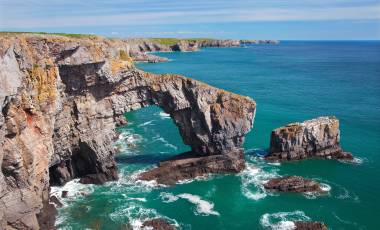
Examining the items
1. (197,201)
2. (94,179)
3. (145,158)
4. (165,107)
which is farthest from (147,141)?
(197,201)

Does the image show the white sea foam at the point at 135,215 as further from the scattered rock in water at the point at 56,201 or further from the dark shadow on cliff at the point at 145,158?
the dark shadow on cliff at the point at 145,158

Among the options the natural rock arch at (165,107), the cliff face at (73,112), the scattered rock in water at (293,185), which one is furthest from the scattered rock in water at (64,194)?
the scattered rock in water at (293,185)

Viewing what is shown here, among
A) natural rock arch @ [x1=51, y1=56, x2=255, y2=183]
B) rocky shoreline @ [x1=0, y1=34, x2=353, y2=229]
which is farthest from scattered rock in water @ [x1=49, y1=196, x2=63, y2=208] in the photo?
natural rock arch @ [x1=51, y1=56, x2=255, y2=183]

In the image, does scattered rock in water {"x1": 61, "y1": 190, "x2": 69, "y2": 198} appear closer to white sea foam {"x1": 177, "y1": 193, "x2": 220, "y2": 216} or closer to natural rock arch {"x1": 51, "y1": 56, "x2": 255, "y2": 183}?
natural rock arch {"x1": 51, "y1": 56, "x2": 255, "y2": 183}

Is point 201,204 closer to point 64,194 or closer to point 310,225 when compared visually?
point 310,225

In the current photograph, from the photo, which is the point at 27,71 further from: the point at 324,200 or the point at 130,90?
the point at 324,200

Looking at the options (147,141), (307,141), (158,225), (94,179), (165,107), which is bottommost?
(158,225)

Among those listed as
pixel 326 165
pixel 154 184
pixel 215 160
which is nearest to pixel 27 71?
pixel 154 184
